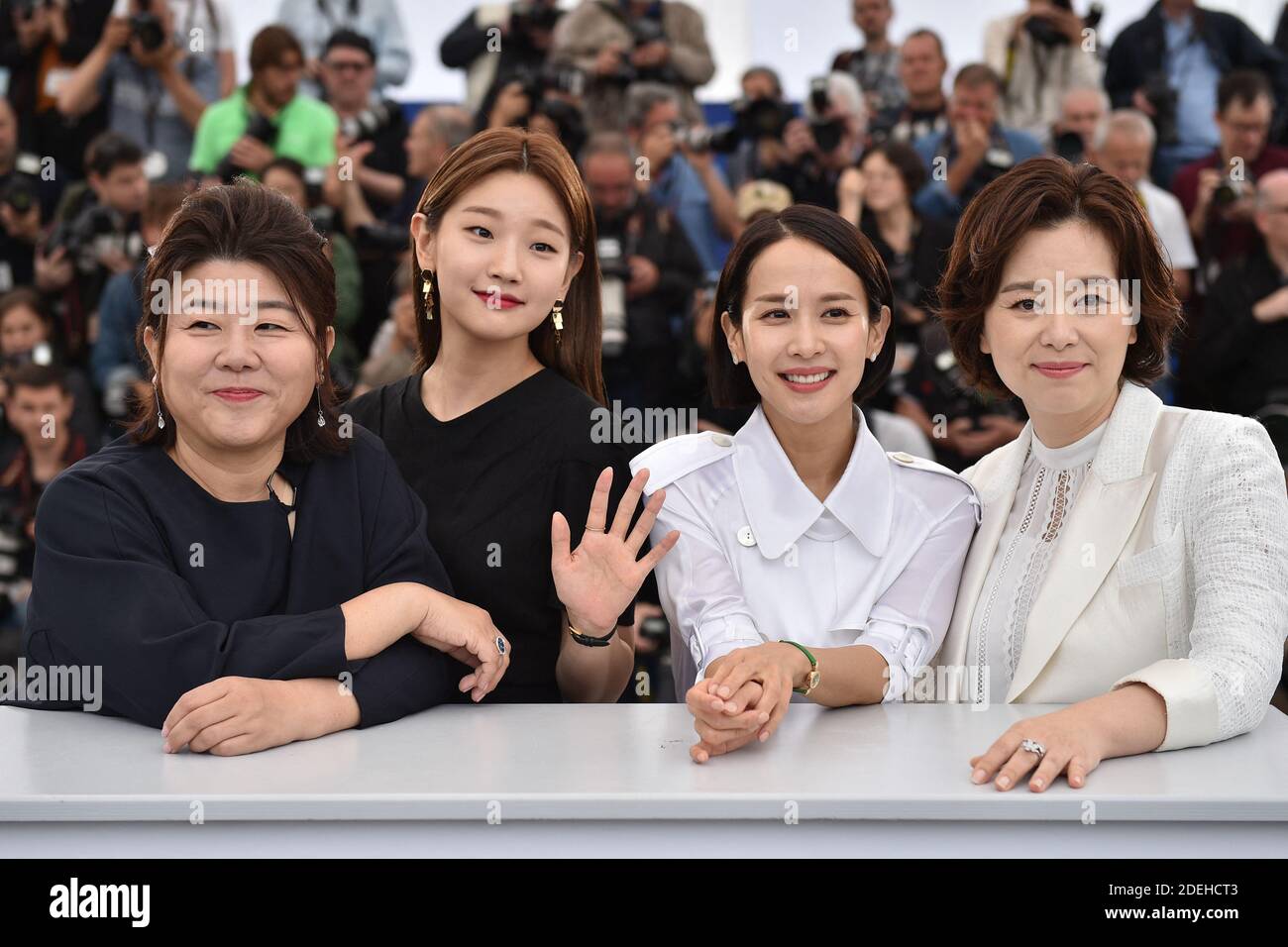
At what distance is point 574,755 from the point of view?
1.55 meters

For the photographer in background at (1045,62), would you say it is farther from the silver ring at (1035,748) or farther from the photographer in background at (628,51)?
the silver ring at (1035,748)

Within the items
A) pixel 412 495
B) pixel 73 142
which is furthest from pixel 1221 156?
pixel 73 142

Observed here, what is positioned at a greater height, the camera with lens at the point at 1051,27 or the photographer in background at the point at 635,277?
the camera with lens at the point at 1051,27

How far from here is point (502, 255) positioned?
2.01 meters

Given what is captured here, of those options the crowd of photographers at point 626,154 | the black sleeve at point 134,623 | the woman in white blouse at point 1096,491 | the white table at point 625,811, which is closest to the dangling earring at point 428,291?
the black sleeve at point 134,623

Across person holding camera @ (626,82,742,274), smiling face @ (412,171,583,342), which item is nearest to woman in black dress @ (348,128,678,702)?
smiling face @ (412,171,583,342)

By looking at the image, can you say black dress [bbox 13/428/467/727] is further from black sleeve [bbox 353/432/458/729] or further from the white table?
the white table

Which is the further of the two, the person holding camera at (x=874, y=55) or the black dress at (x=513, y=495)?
the person holding camera at (x=874, y=55)

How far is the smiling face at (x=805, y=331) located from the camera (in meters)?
1.92

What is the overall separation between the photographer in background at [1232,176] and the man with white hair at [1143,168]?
0.18 ft

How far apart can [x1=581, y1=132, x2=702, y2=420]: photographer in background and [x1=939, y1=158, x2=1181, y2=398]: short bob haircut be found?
226 cm

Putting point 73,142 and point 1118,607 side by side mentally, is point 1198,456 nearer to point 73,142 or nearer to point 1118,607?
point 1118,607

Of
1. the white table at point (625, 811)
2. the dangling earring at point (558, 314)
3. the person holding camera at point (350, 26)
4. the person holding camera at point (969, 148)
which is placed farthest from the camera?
the person holding camera at point (350, 26)
